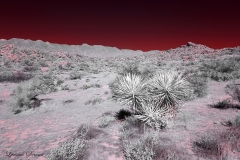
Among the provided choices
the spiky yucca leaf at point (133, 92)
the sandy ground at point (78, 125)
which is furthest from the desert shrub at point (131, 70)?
the spiky yucca leaf at point (133, 92)

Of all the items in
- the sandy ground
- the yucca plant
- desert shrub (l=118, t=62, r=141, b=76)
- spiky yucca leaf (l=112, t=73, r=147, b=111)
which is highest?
desert shrub (l=118, t=62, r=141, b=76)

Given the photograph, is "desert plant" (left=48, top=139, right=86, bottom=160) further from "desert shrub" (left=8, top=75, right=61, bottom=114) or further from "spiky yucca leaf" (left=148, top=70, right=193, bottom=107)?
"desert shrub" (left=8, top=75, right=61, bottom=114)

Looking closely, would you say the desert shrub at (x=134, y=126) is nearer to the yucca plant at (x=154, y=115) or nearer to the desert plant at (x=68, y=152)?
the yucca plant at (x=154, y=115)

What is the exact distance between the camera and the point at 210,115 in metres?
5.32

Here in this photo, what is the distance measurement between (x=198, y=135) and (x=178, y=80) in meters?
1.64

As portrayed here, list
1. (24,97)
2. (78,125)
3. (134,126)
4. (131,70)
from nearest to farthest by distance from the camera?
(134,126), (78,125), (24,97), (131,70)

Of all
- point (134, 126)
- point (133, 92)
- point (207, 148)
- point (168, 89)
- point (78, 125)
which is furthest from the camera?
point (78, 125)

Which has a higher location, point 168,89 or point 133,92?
A: point 168,89

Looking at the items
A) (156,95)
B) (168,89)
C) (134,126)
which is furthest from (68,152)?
(168,89)

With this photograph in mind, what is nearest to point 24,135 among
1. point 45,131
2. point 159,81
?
point 45,131

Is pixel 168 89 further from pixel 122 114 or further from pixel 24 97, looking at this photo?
pixel 24 97

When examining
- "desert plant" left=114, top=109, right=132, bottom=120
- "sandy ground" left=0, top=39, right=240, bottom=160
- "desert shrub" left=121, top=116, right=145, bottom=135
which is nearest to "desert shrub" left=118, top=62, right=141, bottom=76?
"sandy ground" left=0, top=39, right=240, bottom=160

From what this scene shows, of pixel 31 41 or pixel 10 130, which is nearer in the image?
pixel 10 130

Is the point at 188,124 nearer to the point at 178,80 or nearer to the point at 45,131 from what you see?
the point at 178,80
